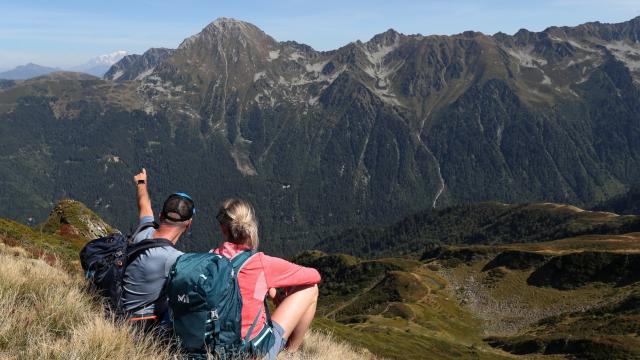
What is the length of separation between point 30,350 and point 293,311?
4.60m

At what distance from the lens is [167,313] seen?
8898 millimetres

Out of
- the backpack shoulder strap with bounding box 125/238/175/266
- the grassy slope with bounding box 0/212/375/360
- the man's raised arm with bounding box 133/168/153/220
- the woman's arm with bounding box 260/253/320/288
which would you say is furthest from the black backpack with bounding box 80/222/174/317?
the woman's arm with bounding box 260/253/320/288

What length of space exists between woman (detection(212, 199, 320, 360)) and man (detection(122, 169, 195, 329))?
31.9 inches

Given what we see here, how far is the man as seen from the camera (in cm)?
878

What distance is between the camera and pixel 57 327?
8.23m

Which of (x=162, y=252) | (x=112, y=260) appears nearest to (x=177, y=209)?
(x=162, y=252)

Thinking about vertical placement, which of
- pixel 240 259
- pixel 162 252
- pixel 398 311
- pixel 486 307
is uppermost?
pixel 162 252

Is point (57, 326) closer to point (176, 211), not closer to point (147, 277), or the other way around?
point (147, 277)

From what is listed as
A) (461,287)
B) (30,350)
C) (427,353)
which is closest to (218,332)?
(30,350)

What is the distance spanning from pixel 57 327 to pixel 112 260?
1937 millimetres

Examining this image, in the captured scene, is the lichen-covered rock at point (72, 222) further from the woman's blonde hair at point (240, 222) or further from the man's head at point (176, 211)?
the woman's blonde hair at point (240, 222)

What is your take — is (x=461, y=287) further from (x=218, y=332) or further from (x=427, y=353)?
(x=218, y=332)

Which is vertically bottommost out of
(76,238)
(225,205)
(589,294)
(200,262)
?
(589,294)

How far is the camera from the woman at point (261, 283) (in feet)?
28.8
